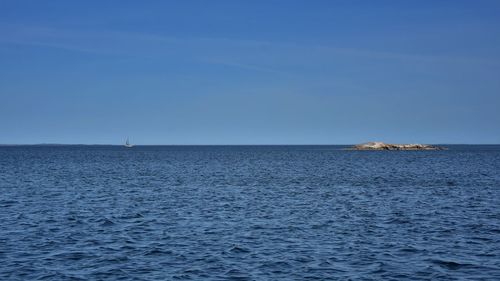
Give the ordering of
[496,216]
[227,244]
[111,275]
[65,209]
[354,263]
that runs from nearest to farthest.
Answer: [111,275] → [354,263] → [227,244] → [496,216] → [65,209]

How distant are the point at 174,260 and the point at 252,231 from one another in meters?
8.14

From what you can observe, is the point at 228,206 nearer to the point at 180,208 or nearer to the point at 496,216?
the point at 180,208

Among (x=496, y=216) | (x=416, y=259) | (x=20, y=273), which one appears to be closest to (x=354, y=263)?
(x=416, y=259)

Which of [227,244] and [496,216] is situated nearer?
[227,244]

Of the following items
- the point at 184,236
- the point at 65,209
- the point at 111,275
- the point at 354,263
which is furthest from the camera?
the point at 65,209

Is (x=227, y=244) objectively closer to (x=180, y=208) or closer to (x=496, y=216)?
(x=180, y=208)

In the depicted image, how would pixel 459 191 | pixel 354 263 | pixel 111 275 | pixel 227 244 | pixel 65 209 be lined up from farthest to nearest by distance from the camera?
pixel 459 191 → pixel 65 209 → pixel 227 244 → pixel 354 263 → pixel 111 275

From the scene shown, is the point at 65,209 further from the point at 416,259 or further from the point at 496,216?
the point at 496,216

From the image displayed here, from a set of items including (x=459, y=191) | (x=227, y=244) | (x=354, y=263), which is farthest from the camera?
(x=459, y=191)

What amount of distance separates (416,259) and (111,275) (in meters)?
13.7

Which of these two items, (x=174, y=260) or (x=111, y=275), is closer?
(x=111, y=275)

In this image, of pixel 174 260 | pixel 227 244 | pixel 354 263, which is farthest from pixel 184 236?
pixel 354 263

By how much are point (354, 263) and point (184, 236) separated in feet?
34.2

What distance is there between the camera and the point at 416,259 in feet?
77.9
